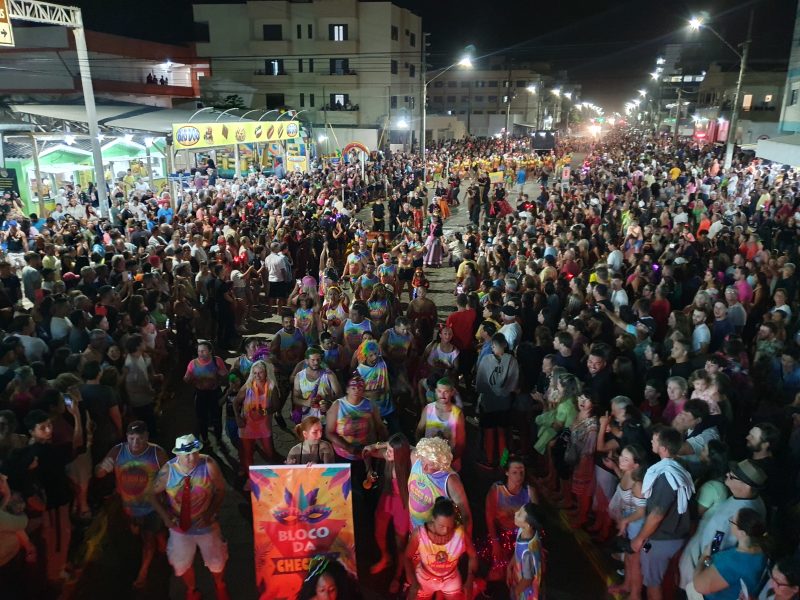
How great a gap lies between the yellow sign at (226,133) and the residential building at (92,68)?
12942mm

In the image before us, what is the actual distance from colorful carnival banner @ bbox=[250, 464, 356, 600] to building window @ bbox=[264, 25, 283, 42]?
49.3 meters

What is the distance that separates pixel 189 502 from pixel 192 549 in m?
0.42

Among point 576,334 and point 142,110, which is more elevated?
point 142,110

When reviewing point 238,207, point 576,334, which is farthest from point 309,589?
point 238,207

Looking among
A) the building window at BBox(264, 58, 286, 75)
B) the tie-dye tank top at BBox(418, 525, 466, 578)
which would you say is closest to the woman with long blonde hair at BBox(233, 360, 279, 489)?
the tie-dye tank top at BBox(418, 525, 466, 578)

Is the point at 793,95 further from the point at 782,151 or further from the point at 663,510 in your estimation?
the point at 663,510

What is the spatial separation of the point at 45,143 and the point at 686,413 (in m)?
18.8

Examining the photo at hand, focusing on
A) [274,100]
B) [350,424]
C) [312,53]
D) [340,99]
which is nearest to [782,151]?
[350,424]

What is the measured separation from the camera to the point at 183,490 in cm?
408

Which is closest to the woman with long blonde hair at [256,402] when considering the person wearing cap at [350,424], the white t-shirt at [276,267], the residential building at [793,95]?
the person wearing cap at [350,424]

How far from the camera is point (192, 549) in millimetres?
4242

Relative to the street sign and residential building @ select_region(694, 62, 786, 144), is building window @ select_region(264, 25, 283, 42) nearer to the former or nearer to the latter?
residential building @ select_region(694, 62, 786, 144)

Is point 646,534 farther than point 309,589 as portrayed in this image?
Yes

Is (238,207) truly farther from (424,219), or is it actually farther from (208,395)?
(208,395)
